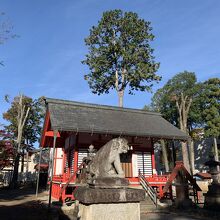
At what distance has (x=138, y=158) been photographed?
18.2 meters

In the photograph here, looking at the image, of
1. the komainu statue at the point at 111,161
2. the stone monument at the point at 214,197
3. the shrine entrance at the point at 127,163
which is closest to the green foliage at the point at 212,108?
the shrine entrance at the point at 127,163

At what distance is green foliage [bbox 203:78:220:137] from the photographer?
3059 cm

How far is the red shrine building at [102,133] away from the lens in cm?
1522

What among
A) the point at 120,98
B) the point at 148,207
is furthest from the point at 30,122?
the point at 148,207

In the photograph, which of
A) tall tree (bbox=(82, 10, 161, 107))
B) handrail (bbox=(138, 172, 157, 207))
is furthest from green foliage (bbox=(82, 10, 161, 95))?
handrail (bbox=(138, 172, 157, 207))

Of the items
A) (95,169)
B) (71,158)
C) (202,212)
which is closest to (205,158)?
(71,158)

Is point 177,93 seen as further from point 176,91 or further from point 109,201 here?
point 109,201

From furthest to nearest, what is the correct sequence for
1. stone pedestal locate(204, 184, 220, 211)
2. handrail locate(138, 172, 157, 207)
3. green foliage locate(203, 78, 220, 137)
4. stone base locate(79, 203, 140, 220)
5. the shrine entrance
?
green foliage locate(203, 78, 220, 137) → the shrine entrance → handrail locate(138, 172, 157, 207) → stone pedestal locate(204, 184, 220, 211) → stone base locate(79, 203, 140, 220)

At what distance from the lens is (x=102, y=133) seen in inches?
607

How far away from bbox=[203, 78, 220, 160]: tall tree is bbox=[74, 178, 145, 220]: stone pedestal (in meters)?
29.8

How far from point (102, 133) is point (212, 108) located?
72.4ft

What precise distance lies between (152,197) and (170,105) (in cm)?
2821

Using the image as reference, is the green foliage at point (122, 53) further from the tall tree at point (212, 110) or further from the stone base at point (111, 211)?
the stone base at point (111, 211)

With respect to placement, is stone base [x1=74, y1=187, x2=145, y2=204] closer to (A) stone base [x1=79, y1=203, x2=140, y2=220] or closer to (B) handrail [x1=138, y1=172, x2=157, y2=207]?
(A) stone base [x1=79, y1=203, x2=140, y2=220]
